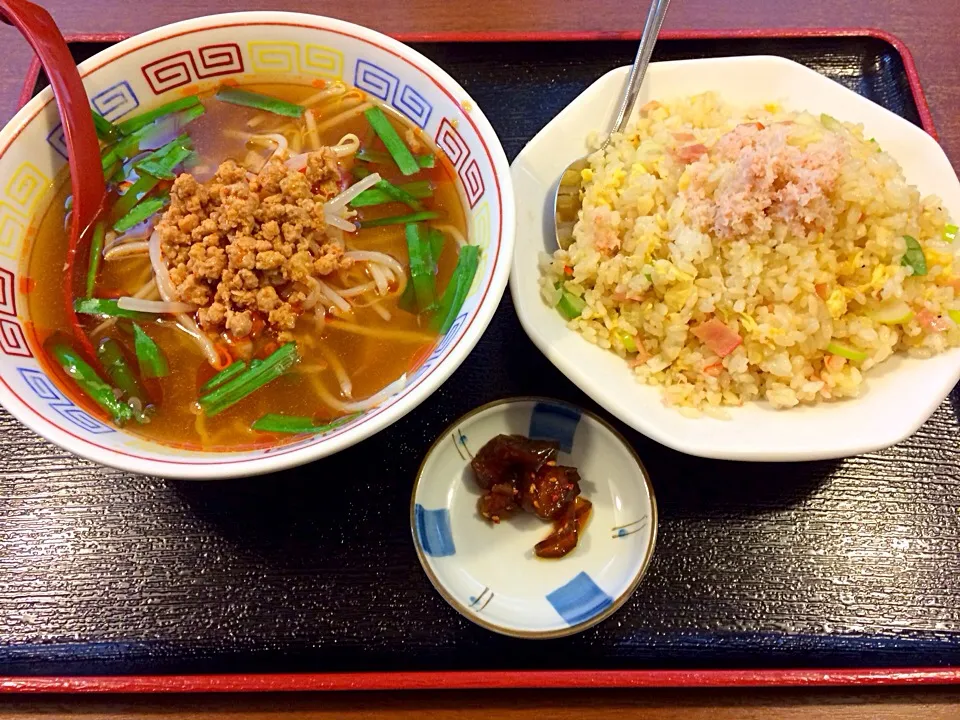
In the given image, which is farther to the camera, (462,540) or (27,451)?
(27,451)

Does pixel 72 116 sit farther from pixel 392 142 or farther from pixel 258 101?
pixel 392 142

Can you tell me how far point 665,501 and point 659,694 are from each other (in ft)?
1.51

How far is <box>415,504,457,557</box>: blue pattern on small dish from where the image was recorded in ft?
5.25

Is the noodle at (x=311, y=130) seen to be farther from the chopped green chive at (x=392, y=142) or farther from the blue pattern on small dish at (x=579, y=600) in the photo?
the blue pattern on small dish at (x=579, y=600)

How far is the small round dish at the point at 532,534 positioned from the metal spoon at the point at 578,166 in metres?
0.59

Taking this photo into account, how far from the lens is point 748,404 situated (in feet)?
5.84

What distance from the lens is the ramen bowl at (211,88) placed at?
129 cm

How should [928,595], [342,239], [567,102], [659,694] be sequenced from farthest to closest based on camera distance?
[567,102] → [342,239] → [928,595] → [659,694]

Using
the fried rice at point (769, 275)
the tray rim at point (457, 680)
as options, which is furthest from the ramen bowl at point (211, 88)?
the tray rim at point (457, 680)

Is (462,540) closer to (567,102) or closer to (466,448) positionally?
(466,448)

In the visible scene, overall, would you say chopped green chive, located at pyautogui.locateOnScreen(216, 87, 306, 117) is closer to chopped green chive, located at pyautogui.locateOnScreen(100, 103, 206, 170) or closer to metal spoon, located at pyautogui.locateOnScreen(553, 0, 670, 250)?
chopped green chive, located at pyautogui.locateOnScreen(100, 103, 206, 170)

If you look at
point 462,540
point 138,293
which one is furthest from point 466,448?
point 138,293

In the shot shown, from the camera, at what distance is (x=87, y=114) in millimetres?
1659

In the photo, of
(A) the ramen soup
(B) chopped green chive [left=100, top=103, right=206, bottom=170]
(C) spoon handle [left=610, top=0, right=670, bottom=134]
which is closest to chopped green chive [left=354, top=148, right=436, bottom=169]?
(A) the ramen soup
